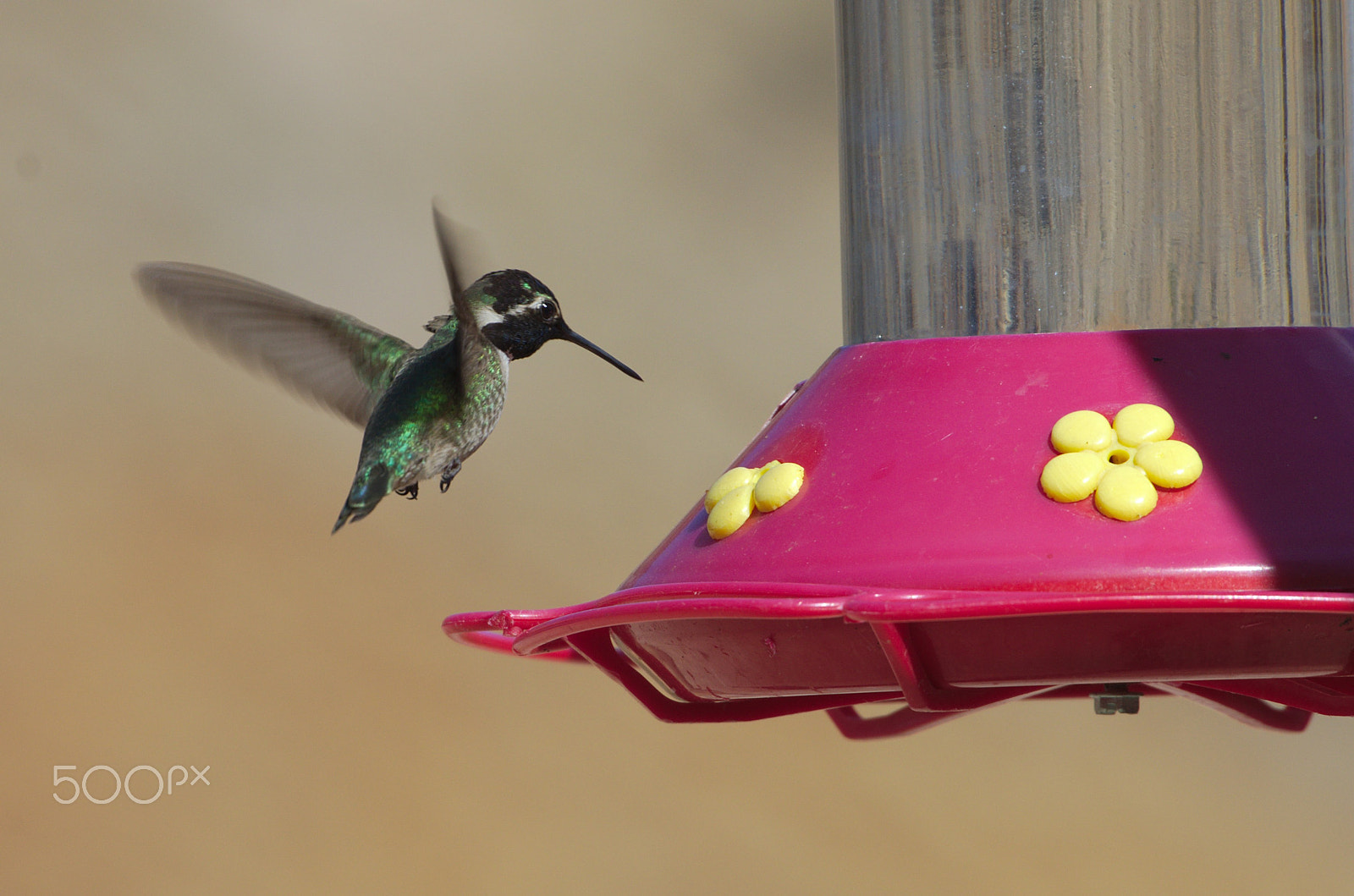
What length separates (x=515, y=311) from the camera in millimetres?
Answer: 3254

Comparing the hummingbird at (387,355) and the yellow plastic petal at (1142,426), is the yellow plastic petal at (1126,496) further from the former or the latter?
the hummingbird at (387,355)

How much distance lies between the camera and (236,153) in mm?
9727

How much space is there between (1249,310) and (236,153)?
852 centimetres

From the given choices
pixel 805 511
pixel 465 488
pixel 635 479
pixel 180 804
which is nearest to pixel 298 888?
pixel 180 804

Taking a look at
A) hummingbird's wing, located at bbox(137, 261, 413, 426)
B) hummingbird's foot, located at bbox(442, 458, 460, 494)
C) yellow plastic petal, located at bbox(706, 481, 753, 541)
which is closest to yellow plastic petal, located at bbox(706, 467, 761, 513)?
yellow plastic petal, located at bbox(706, 481, 753, 541)

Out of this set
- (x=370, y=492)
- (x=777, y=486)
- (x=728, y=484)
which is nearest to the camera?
(x=777, y=486)

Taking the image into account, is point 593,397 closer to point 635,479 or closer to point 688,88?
point 635,479

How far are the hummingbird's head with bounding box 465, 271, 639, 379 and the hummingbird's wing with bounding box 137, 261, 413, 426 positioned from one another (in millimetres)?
569

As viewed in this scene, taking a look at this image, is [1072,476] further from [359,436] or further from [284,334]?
[359,436]

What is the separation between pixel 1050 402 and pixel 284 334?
7.48ft

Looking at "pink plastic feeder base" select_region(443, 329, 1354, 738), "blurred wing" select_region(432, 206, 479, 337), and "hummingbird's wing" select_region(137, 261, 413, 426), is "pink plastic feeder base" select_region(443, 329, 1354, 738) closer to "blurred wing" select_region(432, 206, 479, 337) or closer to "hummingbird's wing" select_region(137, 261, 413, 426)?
"blurred wing" select_region(432, 206, 479, 337)

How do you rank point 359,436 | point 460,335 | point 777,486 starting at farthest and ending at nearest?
point 359,436
point 460,335
point 777,486

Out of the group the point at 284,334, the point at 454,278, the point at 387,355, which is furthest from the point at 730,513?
the point at 387,355

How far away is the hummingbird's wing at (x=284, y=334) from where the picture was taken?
3488 millimetres
